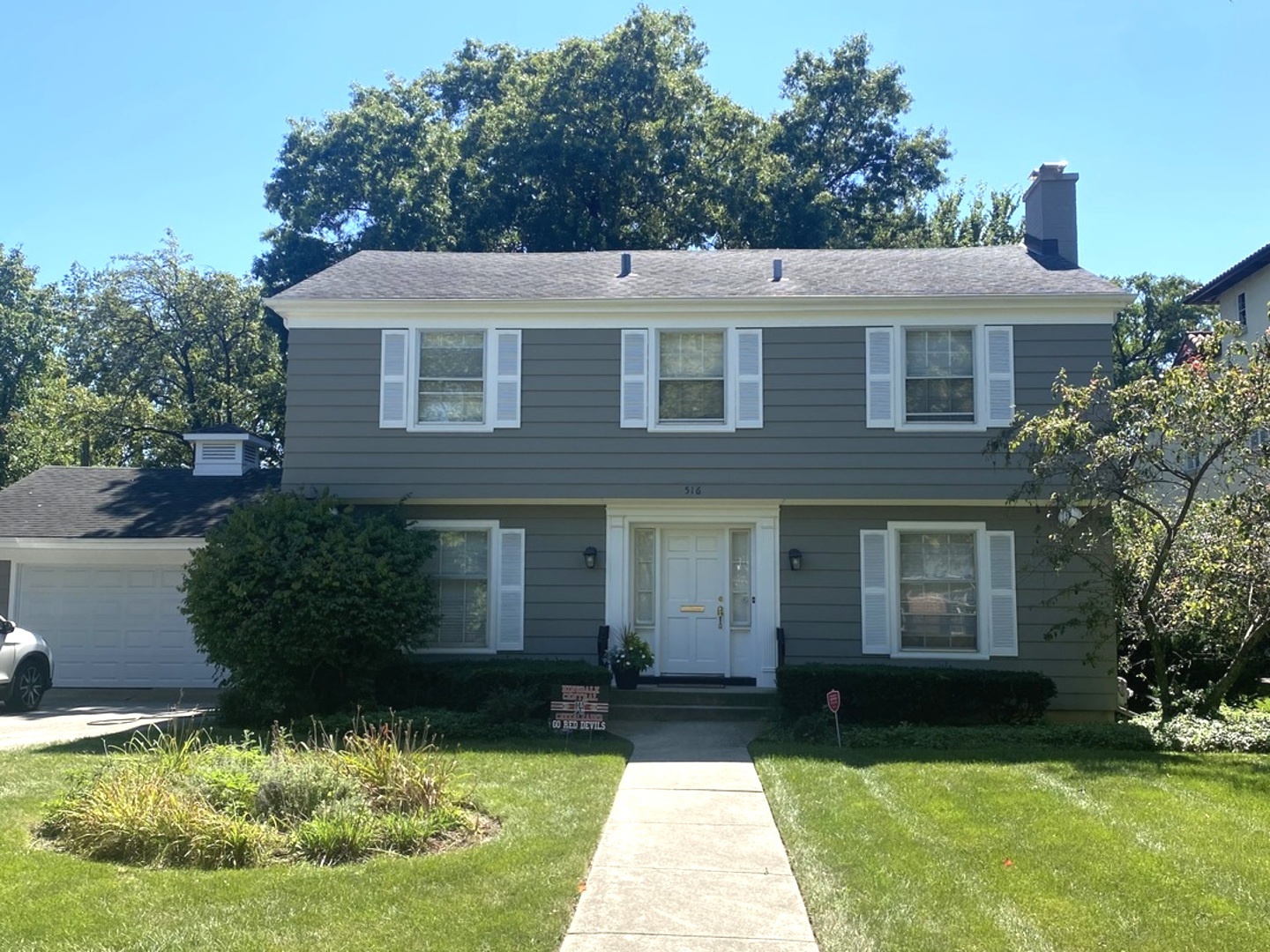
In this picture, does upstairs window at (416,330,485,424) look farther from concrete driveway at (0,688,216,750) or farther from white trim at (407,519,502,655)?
concrete driveway at (0,688,216,750)

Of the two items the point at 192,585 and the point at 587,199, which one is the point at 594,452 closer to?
the point at 192,585

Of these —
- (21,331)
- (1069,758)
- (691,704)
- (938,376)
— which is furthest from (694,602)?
(21,331)

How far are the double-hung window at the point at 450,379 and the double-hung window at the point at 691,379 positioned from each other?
4.79 feet

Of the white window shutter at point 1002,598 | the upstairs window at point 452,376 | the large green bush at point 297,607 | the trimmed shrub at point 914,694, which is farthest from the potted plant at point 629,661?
the white window shutter at point 1002,598

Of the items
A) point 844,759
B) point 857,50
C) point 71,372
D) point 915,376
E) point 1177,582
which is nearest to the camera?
point 844,759

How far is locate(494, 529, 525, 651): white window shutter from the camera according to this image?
14.2 metres

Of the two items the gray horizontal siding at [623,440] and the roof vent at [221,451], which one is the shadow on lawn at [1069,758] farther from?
the roof vent at [221,451]

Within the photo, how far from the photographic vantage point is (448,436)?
1424 centimetres

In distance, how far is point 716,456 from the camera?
553 inches

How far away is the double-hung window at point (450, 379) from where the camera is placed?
14281mm

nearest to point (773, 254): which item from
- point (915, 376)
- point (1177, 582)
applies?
point (915, 376)

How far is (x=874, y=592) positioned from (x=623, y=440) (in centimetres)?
358

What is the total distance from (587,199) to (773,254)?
12.5m

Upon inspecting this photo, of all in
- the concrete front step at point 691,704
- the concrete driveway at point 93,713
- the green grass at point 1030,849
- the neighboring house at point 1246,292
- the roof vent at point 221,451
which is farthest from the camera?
the neighboring house at point 1246,292
